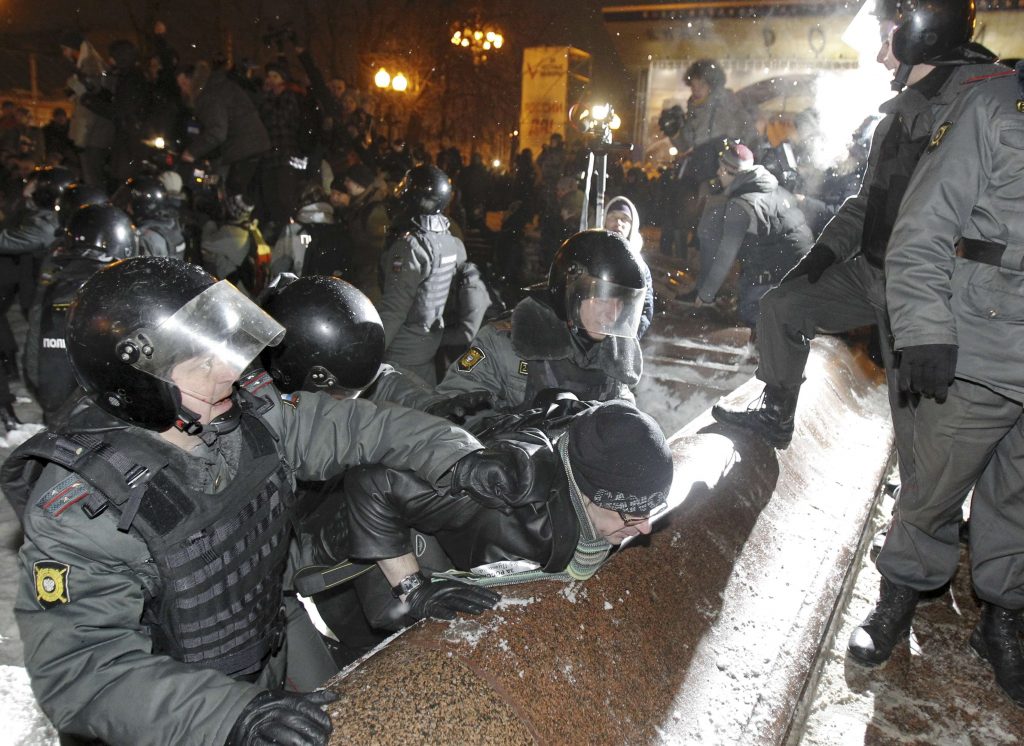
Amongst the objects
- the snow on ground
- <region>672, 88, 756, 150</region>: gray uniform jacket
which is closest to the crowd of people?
the snow on ground

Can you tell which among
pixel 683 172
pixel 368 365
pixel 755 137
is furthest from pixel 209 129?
pixel 368 365

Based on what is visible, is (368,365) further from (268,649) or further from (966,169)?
(966,169)

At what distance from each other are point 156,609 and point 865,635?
2366mm

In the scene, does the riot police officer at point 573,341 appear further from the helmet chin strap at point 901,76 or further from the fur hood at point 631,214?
the fur hood at point 631,214

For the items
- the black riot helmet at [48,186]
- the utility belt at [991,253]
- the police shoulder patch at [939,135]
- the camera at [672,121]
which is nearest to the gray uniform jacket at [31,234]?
the black riot helmet at [48,186]

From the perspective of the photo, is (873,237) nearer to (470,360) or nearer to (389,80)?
(470,360)

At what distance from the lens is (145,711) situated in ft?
4.85

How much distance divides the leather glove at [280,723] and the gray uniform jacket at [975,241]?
1.98 metres

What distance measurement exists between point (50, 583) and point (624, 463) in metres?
1.32

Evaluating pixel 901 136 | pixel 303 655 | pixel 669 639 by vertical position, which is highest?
pixel 901 136

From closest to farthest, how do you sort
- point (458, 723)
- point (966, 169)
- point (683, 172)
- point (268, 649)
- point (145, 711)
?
point (145, 711) → point (458, 723) → point (268, 649) → point (966, 169) → point (683, 172)


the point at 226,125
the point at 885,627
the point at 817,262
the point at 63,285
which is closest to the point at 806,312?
the point at 817,262

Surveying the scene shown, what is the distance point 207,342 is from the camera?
5.97 ft

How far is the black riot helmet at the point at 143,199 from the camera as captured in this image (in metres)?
6.50
